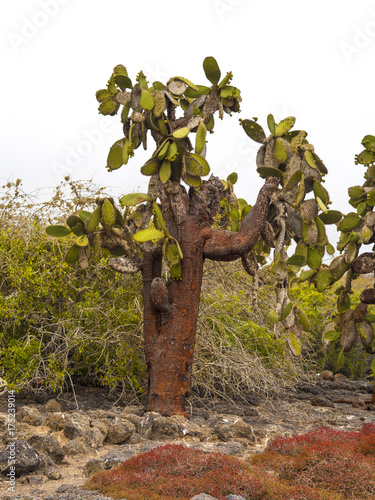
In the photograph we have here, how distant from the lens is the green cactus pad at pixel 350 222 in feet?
20.2

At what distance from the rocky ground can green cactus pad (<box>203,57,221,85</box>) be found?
339 cm

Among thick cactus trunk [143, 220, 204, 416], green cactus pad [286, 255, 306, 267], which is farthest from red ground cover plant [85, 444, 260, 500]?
green cactus pad [286, 255, 306, 267]

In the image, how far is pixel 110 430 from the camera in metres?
4.57

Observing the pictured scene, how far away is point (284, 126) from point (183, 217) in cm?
153

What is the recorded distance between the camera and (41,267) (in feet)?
21.2

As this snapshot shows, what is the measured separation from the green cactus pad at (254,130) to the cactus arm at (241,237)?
613mm

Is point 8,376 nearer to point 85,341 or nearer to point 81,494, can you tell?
point 85,341

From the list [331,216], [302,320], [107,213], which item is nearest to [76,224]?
[107,213]

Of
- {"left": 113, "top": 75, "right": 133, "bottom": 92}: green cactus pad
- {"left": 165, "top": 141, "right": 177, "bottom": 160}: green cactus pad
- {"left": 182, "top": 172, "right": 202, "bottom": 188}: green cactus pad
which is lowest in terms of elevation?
{"left": 182, "top": 172, "right": 202, "bottom": 188}: green cactus pad

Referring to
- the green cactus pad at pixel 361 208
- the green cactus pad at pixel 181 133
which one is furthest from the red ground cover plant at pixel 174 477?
the green cactus pad at pixel 361 208

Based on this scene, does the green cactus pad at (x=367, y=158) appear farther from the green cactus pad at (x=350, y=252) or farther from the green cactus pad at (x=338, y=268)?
the green cactus pad at (x=338, y=268)

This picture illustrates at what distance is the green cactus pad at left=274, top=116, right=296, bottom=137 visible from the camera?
5.74 metres

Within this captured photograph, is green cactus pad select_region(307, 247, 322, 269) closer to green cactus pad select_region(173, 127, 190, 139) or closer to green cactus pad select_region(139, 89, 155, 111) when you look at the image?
green cactus pad select_region(173, 127, 190, 139)

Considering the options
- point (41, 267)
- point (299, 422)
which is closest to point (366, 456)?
point (299, 422)
